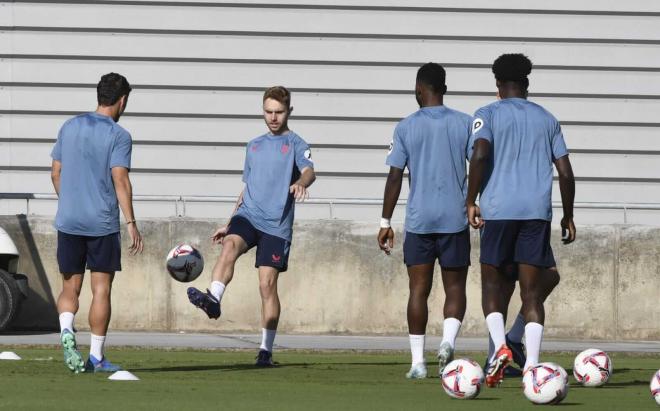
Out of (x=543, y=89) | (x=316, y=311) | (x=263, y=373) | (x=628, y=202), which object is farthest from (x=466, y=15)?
(x=263, y=373)

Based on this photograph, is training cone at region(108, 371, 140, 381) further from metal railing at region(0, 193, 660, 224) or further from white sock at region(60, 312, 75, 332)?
metal railing at region(0, 193, 660, 224)

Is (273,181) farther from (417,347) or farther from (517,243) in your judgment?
(517,243)

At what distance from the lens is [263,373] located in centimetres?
1166

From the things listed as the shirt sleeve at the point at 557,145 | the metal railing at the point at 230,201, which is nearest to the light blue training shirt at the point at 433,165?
the shirt sleeve at the point at 557,145

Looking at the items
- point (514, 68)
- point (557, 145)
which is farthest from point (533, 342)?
point (514, 68)

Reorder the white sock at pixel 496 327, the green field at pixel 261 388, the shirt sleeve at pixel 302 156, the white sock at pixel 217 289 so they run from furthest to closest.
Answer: the shirt sleeve at pixel 302 156 → the white sock at pixel 217 289 → the white sock at pixel 496 327 → the green field at pixel 261 388

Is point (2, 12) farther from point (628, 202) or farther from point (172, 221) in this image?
point (628, 202)

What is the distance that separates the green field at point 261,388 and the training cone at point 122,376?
0.29ft

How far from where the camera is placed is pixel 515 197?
1045 centimetres

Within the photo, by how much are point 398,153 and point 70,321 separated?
235 cm

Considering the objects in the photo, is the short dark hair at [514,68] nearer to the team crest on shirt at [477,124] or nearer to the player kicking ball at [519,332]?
the team crest on shirt at [477,124]

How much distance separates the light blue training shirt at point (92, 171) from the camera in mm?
11273

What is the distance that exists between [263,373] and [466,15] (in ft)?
27.6

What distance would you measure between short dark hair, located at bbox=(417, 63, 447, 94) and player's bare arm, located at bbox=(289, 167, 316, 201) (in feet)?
3.91
